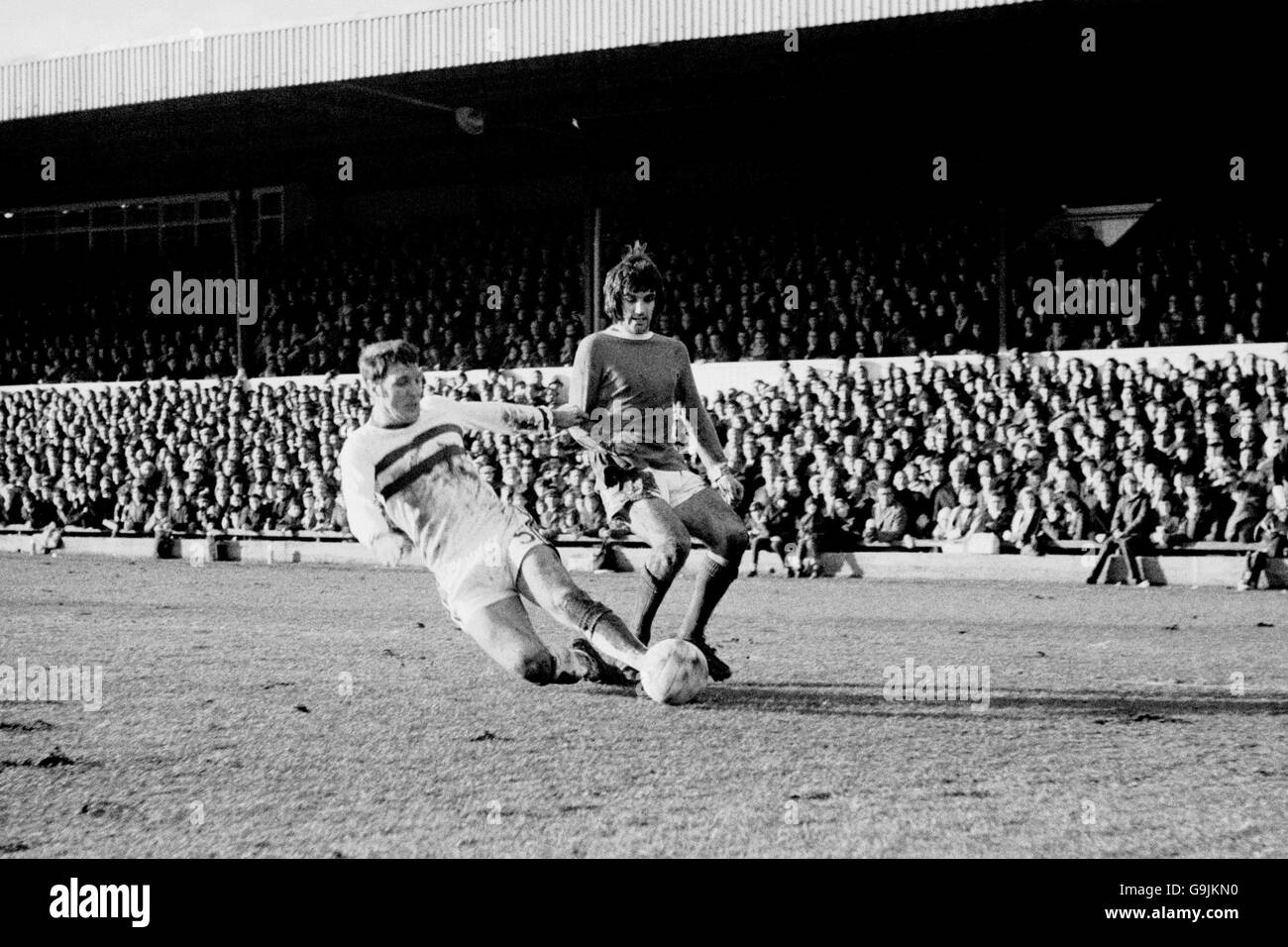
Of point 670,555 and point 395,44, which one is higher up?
point 395,44

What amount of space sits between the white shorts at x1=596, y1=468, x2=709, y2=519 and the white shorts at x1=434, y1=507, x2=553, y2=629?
3.10ft

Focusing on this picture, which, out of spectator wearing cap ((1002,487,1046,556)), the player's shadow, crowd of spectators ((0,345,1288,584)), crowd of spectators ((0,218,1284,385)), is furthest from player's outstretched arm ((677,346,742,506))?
crowd of spectators ((0,218,1284,385))

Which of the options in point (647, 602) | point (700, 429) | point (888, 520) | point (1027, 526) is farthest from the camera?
point (888, 520)

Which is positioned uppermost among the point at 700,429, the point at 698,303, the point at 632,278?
the point at 698,303

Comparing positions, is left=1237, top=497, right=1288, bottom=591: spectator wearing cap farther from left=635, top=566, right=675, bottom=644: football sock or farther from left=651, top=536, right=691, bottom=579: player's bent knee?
left=651, top=536, right=691, bottom=579: player's bent knee

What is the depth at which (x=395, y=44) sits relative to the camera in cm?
2422

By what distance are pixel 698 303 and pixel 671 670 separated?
60.6 feet

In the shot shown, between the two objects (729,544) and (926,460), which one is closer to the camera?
(729,544)

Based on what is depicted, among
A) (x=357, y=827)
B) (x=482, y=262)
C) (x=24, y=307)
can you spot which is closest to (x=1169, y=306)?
(x=482, y=262)

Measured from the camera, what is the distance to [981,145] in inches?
989

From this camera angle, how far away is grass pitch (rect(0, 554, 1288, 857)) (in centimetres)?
452

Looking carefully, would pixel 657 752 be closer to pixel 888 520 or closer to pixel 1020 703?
pixel 1020 703

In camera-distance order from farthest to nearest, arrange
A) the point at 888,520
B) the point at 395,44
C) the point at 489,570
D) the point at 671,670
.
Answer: the point at 395,44, the point at 888,520, the point at 489,570, the point at 671,670

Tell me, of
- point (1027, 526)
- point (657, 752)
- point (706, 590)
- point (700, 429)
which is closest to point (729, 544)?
point (706, 590)
